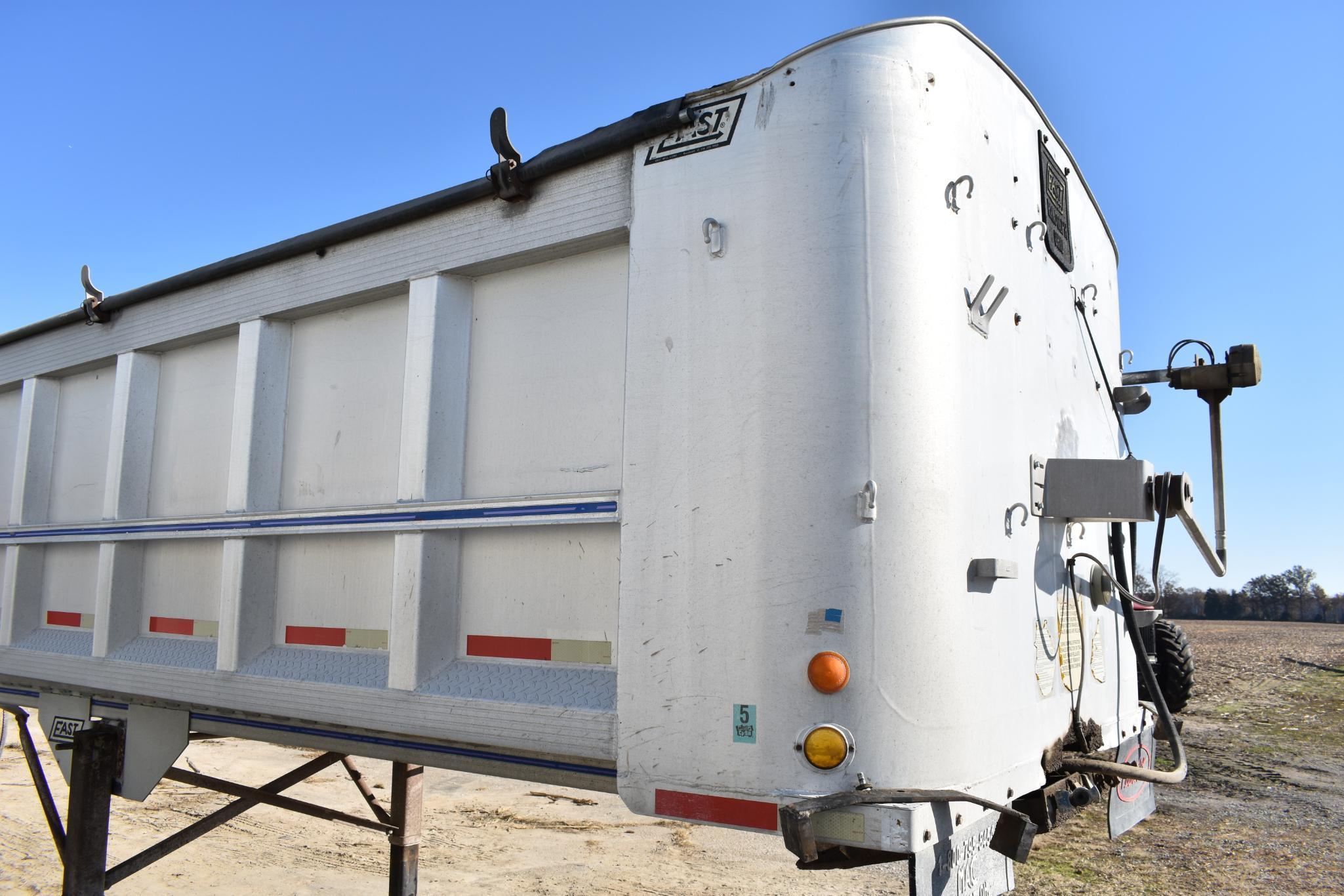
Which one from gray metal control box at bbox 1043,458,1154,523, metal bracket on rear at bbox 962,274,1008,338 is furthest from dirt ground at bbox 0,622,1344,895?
metal bracket on rear at bbox 962,274,1008,338

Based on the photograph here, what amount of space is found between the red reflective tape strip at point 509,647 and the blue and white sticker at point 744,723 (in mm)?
746

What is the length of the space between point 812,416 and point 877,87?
33.4 inches

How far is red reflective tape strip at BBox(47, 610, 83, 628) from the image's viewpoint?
4387 millimetres

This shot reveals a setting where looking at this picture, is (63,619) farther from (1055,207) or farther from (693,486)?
(1055,207)

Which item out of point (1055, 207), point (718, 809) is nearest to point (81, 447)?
point (718, 809)

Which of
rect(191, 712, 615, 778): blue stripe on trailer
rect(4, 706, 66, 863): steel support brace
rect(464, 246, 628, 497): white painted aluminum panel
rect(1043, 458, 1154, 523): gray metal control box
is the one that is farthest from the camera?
rect(4, 706, 66, 863): steel support brace

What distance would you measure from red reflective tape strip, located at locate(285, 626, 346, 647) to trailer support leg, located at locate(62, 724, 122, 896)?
1.15 m

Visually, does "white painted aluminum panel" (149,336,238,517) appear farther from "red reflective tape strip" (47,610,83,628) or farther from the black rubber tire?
the black rubber tire

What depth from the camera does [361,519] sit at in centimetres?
315

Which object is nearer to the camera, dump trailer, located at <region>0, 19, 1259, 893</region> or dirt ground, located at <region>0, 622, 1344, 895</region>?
dump trailer, located at <region>0, 19, 1259, 893</region>

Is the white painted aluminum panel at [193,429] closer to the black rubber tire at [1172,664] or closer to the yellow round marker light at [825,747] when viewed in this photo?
the yellow round marker light at [825,747]

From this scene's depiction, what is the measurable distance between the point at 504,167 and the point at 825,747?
1.88 metres

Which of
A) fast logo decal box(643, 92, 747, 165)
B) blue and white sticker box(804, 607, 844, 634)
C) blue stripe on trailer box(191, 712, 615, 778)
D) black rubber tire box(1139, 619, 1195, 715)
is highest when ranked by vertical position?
fast logo decal box(643, 92, 747, 165)

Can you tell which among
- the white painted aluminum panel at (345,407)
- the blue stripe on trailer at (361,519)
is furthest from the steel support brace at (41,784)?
the white painted aluminum panel at (345,407)
